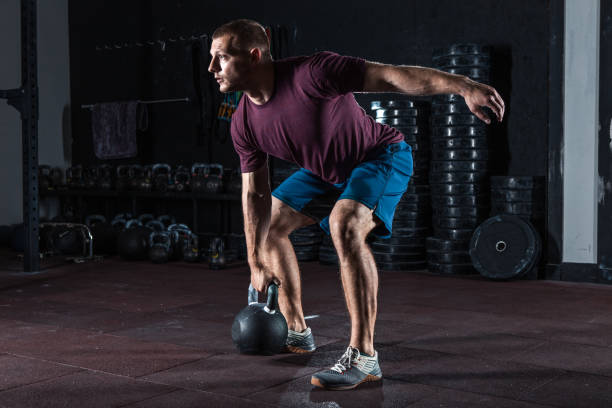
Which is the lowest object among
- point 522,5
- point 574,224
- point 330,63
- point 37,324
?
point 37,324

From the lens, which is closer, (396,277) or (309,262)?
(396,277)

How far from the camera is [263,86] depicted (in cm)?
250

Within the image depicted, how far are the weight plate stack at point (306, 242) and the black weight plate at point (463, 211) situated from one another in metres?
1.17

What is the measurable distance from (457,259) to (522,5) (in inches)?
77.1

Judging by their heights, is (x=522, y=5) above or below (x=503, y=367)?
above

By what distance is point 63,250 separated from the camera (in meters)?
6.62

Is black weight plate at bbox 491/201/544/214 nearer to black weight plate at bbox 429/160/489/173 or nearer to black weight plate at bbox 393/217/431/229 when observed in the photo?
black weight plate at bbox 429/160/489/173

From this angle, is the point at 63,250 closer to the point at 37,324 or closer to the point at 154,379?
the point at 37,324

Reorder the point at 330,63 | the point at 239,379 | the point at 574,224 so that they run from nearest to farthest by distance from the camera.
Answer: the point at 330,63, the point at 239,379, the point at 574,224

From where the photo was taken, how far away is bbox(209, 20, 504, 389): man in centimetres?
238

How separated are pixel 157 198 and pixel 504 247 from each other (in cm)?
384

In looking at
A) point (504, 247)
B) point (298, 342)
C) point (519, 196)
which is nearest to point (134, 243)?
point (504, 247)

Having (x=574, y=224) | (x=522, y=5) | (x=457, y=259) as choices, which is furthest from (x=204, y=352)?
(x=522, y=5)

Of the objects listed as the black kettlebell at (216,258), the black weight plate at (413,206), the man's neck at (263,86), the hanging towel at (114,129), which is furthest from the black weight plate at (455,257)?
the hanging towel at (114,129)
